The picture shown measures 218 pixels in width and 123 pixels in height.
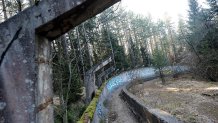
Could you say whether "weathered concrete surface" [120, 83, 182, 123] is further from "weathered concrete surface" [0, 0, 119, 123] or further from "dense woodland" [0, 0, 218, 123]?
"weathered concrete surface" [0, 0, 119, 123]

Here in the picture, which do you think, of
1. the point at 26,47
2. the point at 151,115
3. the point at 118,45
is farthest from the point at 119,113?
the point at 118,45

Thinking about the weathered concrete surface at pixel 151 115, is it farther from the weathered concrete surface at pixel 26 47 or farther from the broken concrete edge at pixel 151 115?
the weathered concrete surface at pixel 26 47

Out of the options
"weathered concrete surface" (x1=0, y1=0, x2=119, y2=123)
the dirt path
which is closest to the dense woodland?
the dirt path

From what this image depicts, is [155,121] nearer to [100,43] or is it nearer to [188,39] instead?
[188,39]

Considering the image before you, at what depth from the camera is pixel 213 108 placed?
10664mm

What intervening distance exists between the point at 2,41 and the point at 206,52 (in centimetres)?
2258

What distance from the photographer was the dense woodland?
8.87m

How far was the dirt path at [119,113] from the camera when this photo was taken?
37.0 ft

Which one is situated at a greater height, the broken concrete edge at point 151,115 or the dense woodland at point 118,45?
the dense woodland at point 118,45

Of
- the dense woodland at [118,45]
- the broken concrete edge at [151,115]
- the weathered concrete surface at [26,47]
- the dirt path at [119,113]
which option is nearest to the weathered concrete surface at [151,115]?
the broken concrete edge at [151,115]

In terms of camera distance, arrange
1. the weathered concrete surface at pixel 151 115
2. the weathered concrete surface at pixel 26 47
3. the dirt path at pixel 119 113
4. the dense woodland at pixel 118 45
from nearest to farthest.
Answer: the weathered concrete surface at pixel 26 47, the weathered concrete surface at pixel 151 115, the dense woodland at pixel 118 45, the dirt path at pixel 119 113

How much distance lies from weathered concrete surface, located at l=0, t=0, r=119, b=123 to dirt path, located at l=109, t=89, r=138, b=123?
8589 millimetres

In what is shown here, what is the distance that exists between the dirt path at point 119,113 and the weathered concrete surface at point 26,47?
28.2 ft

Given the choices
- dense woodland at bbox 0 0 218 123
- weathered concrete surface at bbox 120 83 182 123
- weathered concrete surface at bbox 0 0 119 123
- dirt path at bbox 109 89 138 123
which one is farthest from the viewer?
dirt path at bbox 109 89 138 123
